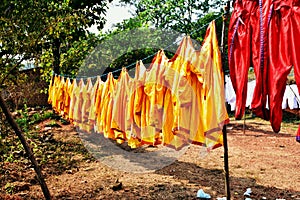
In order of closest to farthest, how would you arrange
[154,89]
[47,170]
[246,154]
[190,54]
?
[190,54] < [154,89] < [47,170] < [246,154]

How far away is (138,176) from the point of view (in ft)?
16.9

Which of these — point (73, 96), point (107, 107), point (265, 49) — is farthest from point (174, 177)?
point (265, 49)

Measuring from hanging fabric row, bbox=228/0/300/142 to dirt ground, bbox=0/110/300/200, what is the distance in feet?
8.42

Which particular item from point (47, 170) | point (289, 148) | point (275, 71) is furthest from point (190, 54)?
point (289, 148)

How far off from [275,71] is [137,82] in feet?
7.12

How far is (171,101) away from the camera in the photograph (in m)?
3.22

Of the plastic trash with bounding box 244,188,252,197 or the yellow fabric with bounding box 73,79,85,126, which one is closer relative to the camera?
the plastic trash with bounding box 244,188,252,197

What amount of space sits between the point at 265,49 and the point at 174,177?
11.6ft

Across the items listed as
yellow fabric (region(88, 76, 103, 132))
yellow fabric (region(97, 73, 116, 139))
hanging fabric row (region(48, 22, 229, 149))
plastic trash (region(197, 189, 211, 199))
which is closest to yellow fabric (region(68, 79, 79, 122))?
yellow fabric (region(88, 76, 103, 132))

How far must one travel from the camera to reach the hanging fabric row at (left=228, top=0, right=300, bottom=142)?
5.81 feet

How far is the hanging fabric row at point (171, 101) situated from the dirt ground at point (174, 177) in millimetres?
855

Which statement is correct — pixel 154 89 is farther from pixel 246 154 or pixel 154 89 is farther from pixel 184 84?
pixel 246 154

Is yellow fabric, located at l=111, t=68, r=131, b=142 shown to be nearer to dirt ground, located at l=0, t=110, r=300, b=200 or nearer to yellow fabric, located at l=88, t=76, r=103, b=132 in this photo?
yellow fabric, located at l=88, t=76, r=103, b=132

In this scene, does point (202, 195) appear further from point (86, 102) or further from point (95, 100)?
point (86, 102)
